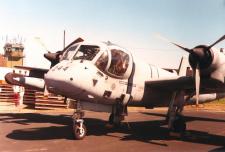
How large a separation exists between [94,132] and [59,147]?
4.50m

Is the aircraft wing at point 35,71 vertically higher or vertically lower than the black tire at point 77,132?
higher

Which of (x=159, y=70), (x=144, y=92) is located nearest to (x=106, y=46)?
(x=144, y=92)

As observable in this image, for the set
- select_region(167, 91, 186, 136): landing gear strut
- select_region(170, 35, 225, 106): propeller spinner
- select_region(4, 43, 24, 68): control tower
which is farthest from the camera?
select_region(4, 43, 24, 68): control tower

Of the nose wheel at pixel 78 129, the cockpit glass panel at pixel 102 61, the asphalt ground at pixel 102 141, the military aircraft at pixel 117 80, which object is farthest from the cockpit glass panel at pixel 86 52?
the asphalt ground at pixel 102 141

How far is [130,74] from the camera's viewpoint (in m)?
15.3

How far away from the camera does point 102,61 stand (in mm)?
13898

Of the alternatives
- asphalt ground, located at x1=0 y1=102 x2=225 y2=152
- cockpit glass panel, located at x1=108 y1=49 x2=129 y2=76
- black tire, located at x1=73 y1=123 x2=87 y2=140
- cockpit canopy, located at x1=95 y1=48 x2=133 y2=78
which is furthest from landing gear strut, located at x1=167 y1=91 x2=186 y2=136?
black tire, located at x1=73 y1=123 x2=87 y2=140

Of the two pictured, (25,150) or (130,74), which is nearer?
(25,150)

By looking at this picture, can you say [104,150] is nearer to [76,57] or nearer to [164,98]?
[76,57]

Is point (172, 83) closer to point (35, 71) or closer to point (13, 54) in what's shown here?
point (35, 71)

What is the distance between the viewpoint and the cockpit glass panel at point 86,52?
13.8 meters

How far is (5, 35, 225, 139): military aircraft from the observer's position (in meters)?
12.9

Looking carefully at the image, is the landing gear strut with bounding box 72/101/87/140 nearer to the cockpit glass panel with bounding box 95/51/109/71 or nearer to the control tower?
the cockpit glass panel with bounding box 95/51/109/71

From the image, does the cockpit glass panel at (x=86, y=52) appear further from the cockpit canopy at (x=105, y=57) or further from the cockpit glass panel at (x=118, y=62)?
the cockpit glass panel at (x=118, y=62)
